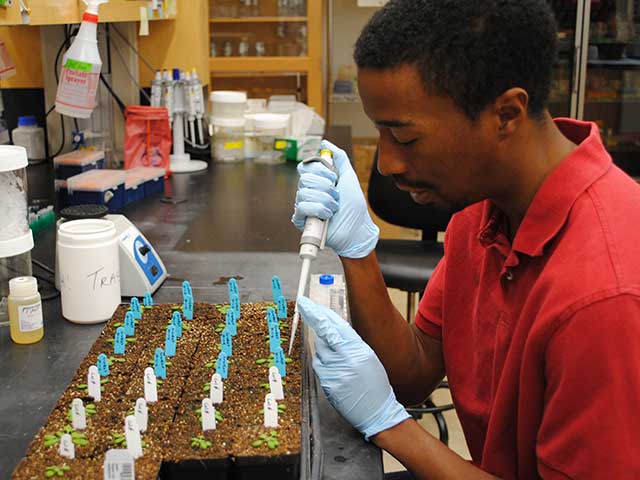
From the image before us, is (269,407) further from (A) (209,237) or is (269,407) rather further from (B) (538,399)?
(A) (209,237)

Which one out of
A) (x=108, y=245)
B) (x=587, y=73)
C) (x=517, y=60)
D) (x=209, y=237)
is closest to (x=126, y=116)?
(x=209, y=237)

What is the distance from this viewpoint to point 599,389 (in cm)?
94

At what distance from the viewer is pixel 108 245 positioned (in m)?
1.49

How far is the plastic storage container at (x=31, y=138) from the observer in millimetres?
2842

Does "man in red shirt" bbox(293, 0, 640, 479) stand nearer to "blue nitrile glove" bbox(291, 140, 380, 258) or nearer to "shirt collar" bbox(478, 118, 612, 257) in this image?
"shirt collar" bbox(478, 118, 612, 257)

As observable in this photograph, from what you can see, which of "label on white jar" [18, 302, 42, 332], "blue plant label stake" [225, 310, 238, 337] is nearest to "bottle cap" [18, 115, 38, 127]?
"label on white jar" [18, 302, 42, 332]

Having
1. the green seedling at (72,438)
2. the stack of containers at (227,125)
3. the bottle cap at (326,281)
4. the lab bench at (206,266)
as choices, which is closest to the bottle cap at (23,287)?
the lab bench at (206,266)

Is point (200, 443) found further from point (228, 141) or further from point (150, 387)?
point (228, 141)

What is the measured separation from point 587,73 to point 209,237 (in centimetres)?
372

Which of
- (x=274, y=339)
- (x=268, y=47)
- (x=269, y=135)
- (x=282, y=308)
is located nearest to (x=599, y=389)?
(x=274, y=339)

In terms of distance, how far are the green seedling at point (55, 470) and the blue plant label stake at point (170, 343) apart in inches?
12.7

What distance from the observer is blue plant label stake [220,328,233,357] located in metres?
1.24

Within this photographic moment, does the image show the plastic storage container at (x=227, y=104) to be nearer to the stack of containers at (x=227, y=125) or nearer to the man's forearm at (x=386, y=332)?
the stack of containers at (x=227, y=125)

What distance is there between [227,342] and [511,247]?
1.58 feet
